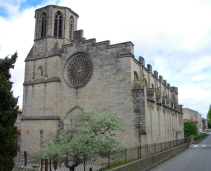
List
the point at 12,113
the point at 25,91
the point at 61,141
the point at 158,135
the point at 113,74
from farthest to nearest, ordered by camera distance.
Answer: the point at 25,91 → the point at 158,135 → the point at 113,74 → the point at 61,141 → the point at 12,113

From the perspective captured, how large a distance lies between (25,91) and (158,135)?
15.0m

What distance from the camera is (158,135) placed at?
2373 cm

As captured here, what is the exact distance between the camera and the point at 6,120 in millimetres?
10125

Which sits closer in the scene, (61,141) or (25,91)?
(61,141)

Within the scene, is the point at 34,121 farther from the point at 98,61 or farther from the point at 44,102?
the point at 98,61

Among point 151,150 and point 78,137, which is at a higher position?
point 78,137

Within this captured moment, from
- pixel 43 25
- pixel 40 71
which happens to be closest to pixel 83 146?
pixel 40 71

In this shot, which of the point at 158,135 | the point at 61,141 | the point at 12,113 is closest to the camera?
the point at 12,113

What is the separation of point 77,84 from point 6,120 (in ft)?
42.8

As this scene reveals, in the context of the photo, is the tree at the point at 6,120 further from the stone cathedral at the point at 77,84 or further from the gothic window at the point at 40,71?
the gothic window at the point at 40,71

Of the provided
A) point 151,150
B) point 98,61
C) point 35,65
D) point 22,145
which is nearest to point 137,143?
point 151,150

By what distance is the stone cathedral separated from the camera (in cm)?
1953

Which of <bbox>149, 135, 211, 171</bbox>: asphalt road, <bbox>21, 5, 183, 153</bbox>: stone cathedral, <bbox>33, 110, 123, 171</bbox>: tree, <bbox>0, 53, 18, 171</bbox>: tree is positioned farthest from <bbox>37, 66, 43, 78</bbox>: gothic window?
<bbox>149, 135, 211, 171</bbox>: asphalt road

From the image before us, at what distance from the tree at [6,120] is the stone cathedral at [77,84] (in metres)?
10.0
